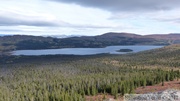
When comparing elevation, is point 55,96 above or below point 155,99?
below

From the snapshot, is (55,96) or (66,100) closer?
(66,100)

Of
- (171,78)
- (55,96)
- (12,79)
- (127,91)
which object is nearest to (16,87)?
(12,79)

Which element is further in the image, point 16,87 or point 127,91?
point 16,87

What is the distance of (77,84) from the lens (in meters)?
137

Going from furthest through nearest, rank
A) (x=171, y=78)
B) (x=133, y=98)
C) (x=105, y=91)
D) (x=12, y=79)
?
(x=12, y=79) < (x=171, y=78) < (x=105, y=91) < (x=133, y=98)

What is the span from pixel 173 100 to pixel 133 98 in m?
13.7

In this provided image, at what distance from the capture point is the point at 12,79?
186125mm

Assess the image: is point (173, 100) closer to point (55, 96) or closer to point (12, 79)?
point (55, 96)

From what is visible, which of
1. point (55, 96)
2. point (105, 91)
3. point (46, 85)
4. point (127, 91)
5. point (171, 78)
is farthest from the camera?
point (46, 85)

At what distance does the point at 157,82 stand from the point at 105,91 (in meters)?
26.6

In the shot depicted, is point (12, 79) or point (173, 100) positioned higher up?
point (173, 100)

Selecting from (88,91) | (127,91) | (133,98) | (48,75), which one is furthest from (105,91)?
(48,75)

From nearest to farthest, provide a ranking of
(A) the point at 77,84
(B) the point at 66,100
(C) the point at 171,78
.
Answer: (B) the point at 66,100 → (C) the point at 171,78 → (A) the point at 77,84

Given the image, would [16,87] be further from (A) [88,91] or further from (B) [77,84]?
(A) [88,91]
